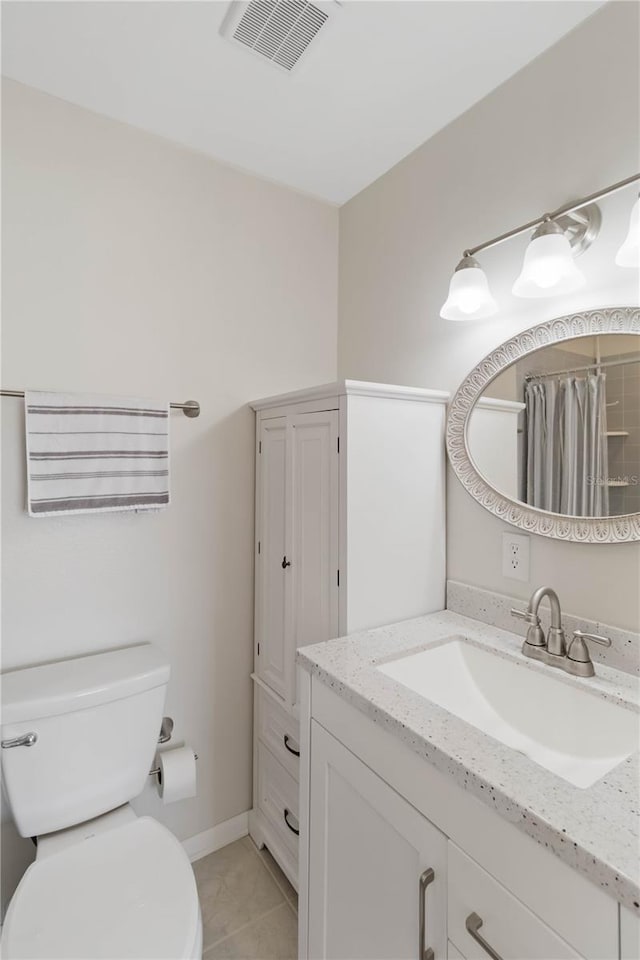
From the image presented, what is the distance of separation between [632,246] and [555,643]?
887mm

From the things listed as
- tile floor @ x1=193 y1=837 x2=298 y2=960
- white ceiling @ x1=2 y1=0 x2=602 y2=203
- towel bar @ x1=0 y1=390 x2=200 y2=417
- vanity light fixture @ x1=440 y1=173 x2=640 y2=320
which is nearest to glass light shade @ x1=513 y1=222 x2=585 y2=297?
vanity light fixture @ x1=440 y1=173 x2=640 y2=320

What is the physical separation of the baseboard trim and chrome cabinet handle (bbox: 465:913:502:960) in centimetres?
130

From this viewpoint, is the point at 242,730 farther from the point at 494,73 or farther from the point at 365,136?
the point at 494,73

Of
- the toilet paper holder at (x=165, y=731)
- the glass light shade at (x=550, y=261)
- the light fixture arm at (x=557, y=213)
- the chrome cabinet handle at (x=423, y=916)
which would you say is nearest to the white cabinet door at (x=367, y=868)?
the chrome cabinet handle at (x=423, y=916)

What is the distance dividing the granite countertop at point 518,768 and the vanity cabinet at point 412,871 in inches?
1.0

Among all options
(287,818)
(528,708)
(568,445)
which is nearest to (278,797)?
(287,818)

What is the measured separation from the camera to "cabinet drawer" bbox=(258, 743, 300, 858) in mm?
1496

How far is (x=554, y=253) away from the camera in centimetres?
108

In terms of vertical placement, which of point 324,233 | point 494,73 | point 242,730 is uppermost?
point 494,73

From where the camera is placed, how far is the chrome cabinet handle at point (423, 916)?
0.79 m

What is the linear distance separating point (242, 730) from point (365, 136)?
7.06 ft

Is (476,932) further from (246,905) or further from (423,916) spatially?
(246,905)

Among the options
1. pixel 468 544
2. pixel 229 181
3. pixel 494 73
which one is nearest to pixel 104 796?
pixel 468 544

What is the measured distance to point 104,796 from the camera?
1.31m
